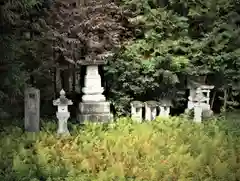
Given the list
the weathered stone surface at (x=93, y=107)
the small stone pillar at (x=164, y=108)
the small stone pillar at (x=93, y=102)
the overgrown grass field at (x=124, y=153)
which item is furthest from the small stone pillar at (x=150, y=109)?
the weathered stone surface at (x=93, y=107)

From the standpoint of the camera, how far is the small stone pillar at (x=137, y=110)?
11742mm

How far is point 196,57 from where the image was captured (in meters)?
12.7

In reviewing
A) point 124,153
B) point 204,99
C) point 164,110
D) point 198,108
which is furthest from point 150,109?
point 124,153

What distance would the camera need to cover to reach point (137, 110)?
1188 cm

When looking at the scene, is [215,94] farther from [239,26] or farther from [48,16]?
[48,16]

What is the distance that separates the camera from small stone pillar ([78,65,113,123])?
1115 centimetres

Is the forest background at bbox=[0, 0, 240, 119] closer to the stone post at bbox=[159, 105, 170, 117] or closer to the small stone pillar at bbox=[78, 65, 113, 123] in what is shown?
the stone post at bbox=[159, 105, 170, 117]

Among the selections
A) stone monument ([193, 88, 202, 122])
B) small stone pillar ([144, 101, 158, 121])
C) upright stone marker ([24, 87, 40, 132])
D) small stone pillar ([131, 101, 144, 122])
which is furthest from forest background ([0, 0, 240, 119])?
upright stone marker ([24, 87, 40, 132])

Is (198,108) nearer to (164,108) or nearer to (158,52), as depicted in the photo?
(164,108)

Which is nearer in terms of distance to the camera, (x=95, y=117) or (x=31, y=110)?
(x=31, y=110)

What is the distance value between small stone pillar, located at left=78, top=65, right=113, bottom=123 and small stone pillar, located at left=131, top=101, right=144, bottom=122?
0.81m

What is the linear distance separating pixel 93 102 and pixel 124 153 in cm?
327

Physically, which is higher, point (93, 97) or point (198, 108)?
point (93, 97)

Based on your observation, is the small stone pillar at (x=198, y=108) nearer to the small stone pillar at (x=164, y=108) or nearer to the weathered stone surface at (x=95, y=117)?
the small stone pillar at (x=164, y=108)
